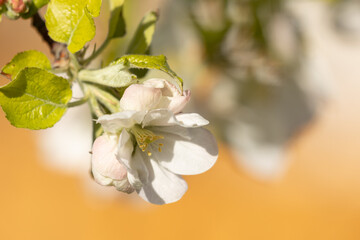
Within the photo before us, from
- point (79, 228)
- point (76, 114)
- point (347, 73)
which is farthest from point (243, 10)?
point (79, 228)


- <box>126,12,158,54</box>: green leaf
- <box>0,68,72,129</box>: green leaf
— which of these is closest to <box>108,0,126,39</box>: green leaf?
<box>126,12,158,54</box>: green leaf

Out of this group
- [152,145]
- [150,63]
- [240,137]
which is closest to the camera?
[150,63]

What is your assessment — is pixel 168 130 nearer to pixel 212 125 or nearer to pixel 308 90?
pixel 212 125

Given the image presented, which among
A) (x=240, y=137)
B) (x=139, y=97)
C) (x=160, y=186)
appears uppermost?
(x=139, y=97)

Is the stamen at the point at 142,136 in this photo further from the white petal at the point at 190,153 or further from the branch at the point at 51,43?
the branch at the point at 51,43

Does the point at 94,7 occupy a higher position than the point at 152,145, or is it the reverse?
the point at 94,7

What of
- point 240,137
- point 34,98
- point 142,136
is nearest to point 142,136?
point 142,136

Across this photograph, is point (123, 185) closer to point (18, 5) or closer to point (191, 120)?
point (191, 120)
